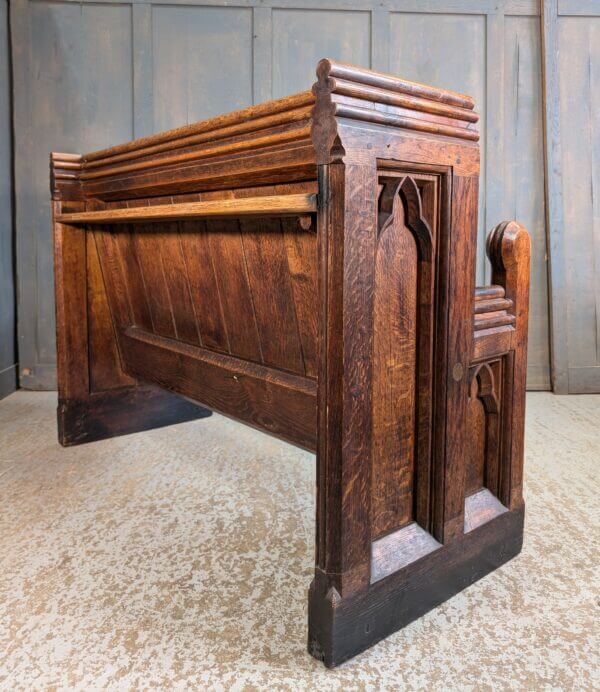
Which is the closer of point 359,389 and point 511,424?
point 359,389

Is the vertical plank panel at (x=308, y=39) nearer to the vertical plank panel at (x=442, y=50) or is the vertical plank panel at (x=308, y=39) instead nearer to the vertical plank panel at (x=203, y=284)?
the vertical plank panel at (x=442, y=50)

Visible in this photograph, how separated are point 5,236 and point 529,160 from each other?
2741mm

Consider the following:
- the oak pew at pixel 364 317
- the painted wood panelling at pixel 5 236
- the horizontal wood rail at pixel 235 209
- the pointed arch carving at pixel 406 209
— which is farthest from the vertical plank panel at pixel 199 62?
the pointed arch carving at pixel 406 209

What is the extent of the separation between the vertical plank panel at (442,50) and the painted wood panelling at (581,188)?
1.35ft

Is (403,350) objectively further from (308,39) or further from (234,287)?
(308,39)

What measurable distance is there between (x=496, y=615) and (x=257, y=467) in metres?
1.08

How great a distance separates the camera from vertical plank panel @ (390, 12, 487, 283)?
3279mm

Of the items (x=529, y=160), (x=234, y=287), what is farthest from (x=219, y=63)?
(x=234, y=287)

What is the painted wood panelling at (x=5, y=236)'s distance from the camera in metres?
3.16

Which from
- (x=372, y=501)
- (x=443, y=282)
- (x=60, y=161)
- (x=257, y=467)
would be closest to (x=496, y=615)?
(x=372, y=501)

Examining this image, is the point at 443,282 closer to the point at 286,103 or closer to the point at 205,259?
the point at 286,103

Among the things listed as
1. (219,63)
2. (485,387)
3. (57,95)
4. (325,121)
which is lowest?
(485,387)

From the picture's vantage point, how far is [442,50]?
3.29 m

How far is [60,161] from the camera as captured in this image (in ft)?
7.68
